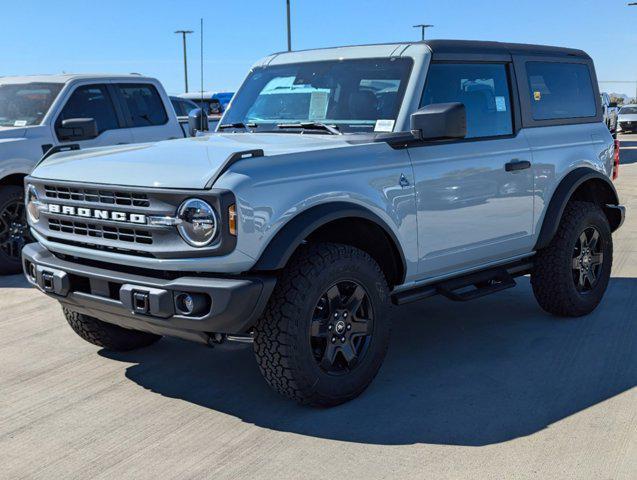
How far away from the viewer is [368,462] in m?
3.59

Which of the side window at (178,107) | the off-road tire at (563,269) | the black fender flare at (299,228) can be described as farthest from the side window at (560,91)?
the side window at (178,107)

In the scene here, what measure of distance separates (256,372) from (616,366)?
2123 millimetres

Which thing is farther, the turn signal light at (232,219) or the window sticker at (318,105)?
the window sticker at (318,105)

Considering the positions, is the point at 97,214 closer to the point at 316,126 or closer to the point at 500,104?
the point at 316,126

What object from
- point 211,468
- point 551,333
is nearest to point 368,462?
point 211,468

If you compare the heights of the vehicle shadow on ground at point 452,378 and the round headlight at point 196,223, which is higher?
the round headlight at point 196,223

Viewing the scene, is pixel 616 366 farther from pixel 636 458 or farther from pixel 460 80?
pixel 460 80

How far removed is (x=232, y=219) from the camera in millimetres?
3701

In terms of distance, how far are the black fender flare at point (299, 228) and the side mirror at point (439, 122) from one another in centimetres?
57

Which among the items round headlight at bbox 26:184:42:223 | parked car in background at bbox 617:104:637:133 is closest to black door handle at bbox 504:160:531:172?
round headlight at bbox 26:184:42:223

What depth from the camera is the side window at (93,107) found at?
849 centimetres

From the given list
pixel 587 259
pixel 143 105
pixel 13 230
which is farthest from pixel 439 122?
pixel 143 105

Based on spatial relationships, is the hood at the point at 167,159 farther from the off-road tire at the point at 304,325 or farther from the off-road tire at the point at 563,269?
the off-road tire at the point at 563,269

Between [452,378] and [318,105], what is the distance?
1839mm
